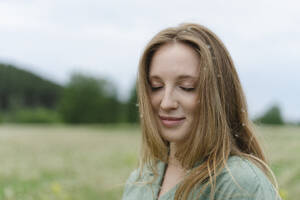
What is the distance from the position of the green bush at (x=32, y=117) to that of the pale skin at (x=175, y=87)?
227ft

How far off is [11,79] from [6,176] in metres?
67.5

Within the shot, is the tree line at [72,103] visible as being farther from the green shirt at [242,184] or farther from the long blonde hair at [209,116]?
the green shirt at [242,184]

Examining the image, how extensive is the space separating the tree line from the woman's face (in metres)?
54.7

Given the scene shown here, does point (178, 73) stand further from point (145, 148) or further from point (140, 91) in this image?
point (145, 148)

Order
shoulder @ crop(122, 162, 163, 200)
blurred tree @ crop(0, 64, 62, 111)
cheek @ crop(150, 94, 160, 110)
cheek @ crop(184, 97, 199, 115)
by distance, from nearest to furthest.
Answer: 1. cheek @ crop(184, 97, 199, 115)
2. cheek @ crop(150, 94, 160, 110)
3. shoulder @ crop(122, 162, 163, 200)
4. blurred tree @ crop(0, 64, 62, 111)

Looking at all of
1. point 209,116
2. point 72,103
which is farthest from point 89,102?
point 209,116

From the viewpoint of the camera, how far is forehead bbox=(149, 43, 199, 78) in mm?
2094

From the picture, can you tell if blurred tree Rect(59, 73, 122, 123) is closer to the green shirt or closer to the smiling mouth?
the smiling mouth

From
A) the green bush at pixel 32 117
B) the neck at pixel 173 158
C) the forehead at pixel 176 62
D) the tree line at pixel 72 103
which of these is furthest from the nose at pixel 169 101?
the green bush at pixel 32 117

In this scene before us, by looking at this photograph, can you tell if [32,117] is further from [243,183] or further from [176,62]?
[243,183]

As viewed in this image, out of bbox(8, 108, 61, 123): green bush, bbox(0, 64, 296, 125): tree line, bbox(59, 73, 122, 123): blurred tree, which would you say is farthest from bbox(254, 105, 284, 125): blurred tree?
bbox(8, 108, 61, 123): green bush

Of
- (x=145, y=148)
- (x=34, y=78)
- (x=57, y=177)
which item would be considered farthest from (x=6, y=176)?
(x=34, y=78)

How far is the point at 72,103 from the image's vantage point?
6694 centimetres

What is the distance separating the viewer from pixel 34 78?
264 feet
